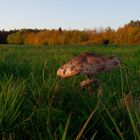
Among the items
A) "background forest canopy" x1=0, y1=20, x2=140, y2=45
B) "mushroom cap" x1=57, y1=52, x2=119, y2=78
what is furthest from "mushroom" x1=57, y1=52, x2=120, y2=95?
"background forest canopy" x1=0, y1=20, x2=140, y2=45

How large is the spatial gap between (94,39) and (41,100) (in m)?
23.0

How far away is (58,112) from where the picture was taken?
264 cm

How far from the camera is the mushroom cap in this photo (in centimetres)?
326

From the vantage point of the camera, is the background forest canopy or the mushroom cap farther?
the background forest canopy

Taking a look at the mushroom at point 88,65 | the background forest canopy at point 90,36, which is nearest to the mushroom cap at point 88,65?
the mushroom at point 88,65

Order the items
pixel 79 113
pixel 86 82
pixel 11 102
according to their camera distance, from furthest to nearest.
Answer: pixel 86 82 → pixel 79 113 → pixel 11 102

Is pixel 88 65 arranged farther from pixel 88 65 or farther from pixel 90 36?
pixel 90 36

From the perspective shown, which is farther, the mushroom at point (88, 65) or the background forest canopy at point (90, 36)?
the background forest canopy at point (90, 36)

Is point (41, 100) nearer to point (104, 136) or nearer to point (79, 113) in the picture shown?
point (79, 113)

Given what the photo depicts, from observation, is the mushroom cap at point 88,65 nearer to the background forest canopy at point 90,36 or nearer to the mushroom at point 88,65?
the mushroom at point 88,65

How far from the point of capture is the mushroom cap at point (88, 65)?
10.7 ft

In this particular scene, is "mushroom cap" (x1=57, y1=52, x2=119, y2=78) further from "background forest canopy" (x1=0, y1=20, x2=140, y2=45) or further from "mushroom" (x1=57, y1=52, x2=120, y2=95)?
"background forest canopy" (x1=0, y1=20, x2=140, y2=45)

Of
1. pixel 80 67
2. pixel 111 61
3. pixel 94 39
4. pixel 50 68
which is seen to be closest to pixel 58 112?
pixel 80 67

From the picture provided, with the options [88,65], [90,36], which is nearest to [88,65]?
[88,65]
